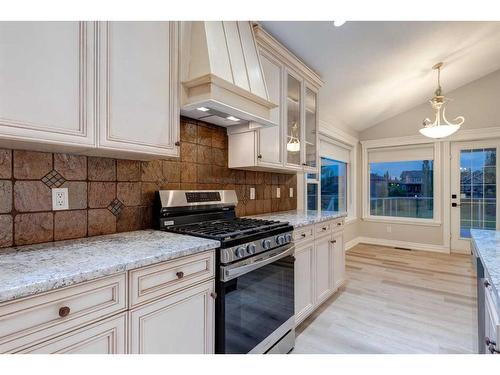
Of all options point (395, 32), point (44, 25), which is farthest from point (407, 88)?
point (44, 25)

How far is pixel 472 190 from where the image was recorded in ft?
15.2

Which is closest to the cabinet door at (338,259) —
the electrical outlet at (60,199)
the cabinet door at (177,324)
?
the cabinet door at (177,324)

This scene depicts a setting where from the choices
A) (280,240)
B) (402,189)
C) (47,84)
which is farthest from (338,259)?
(402,189)

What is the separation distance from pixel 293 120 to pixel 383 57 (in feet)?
4.46

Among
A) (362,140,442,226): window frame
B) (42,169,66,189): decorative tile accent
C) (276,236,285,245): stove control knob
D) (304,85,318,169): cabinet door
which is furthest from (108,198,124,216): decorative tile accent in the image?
(362,140,442,226): window frame

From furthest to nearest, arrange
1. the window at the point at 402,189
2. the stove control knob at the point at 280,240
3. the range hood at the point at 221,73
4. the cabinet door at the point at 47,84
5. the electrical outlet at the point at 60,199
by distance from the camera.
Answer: the window at the point at 402,189 → the stove control knob at the point at 280,240 → the range hood at the point at 221,73 → the electrical outlet at the point at 60,199 → the cabinet door at the point at 47,84

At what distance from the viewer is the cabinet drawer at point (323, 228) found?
8.13 feet

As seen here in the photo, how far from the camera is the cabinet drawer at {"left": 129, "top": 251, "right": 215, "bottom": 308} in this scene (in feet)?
3.69

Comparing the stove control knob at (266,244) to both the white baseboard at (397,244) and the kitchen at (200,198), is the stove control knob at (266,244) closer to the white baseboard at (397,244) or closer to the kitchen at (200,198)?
the kitchen at (200,198)

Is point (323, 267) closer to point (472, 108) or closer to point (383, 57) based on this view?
point (383, 57)

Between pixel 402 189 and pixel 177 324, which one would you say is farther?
pixel 402 189

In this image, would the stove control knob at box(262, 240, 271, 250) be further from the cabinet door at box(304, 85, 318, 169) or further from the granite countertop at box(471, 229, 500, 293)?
the cabinet door at box(304, 85, 318, 169)

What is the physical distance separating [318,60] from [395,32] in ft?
2.50

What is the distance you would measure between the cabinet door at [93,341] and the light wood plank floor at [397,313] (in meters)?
1.43
